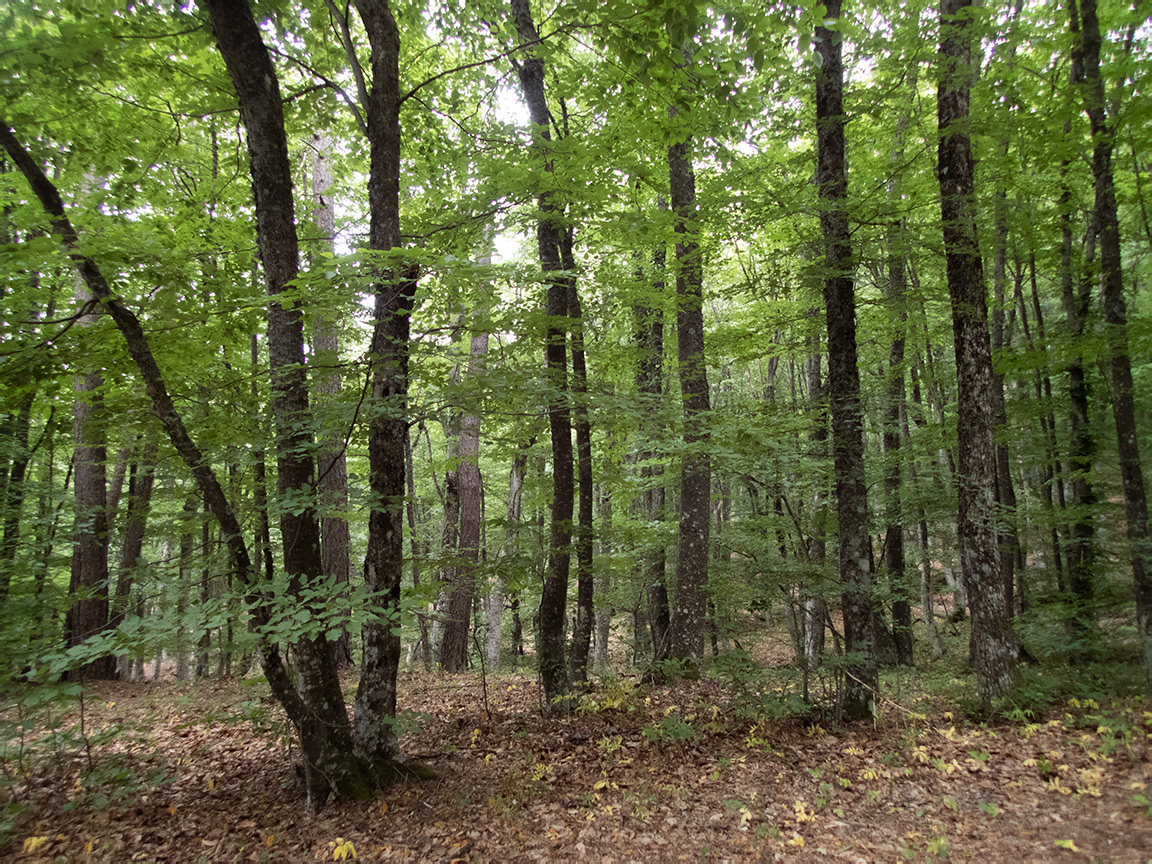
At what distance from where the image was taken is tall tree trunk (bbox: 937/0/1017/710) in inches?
254

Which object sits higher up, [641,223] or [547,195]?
[547,195]

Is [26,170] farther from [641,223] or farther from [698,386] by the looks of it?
[698,386]

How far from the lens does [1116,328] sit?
7113 millimetres

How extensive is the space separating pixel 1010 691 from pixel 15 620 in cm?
970

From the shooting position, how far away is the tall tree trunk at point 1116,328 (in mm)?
7074

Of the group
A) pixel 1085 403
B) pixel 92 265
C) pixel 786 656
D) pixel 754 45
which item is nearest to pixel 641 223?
pixel 754 45

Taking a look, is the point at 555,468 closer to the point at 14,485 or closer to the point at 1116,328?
the point at 1116,328

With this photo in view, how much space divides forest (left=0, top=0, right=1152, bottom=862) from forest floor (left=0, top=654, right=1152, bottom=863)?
4 cm

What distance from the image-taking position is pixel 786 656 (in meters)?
15.4

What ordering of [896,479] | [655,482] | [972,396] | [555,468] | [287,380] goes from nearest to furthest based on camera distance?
1. [287,380]
2. [972,396]
3. [555,468]
4. [655,482]
5. [896,479]

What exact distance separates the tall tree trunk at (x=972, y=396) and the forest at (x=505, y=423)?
42 mm

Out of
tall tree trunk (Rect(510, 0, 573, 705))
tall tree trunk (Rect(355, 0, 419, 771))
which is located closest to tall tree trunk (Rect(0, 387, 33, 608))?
tall tree trunk (Rect(355, 0, 419, 771))

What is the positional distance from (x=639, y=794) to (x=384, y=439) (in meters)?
4.09

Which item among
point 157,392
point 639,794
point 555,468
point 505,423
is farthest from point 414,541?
point 157,392
